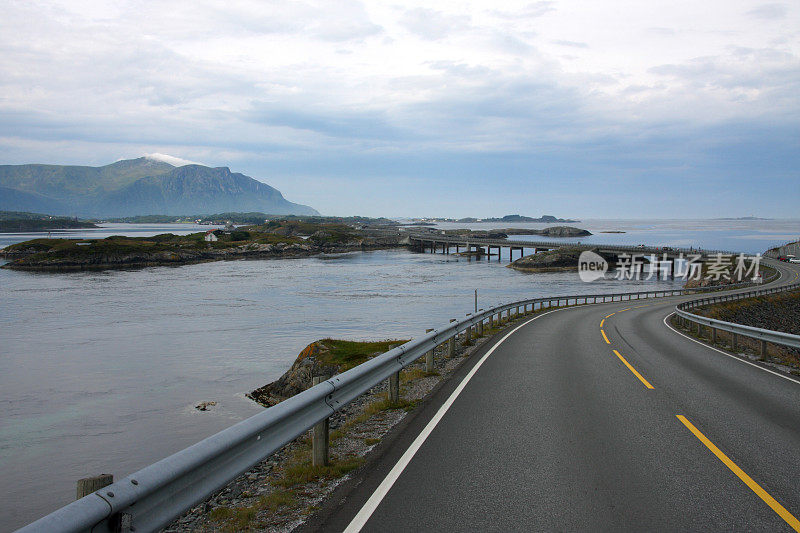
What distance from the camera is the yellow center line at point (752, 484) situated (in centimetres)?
475

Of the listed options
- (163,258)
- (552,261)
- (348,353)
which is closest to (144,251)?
(163,258)

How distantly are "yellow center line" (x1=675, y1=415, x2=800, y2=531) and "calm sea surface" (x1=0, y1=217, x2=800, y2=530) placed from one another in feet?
40.6

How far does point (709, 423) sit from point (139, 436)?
14965mm

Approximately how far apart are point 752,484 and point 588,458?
165cm

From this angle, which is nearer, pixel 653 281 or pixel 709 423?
pixel 709 423

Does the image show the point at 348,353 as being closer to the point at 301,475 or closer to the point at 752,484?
the point at 301,475

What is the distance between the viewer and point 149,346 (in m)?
30.7

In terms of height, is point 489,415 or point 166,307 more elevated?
point 489,415

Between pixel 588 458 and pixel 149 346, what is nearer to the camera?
pixel 588 458

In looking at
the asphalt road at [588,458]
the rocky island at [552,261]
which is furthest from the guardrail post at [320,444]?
the rocky island at [552,261]

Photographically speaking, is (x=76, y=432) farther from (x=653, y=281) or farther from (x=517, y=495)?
(x=653, y=281)

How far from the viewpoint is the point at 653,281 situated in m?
86.5

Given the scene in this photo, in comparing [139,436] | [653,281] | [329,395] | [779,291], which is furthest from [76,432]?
[653,281]

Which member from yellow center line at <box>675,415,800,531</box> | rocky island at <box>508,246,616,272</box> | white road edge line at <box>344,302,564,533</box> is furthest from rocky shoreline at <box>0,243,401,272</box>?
yellow center line at <box>675,415,800,531</box>
